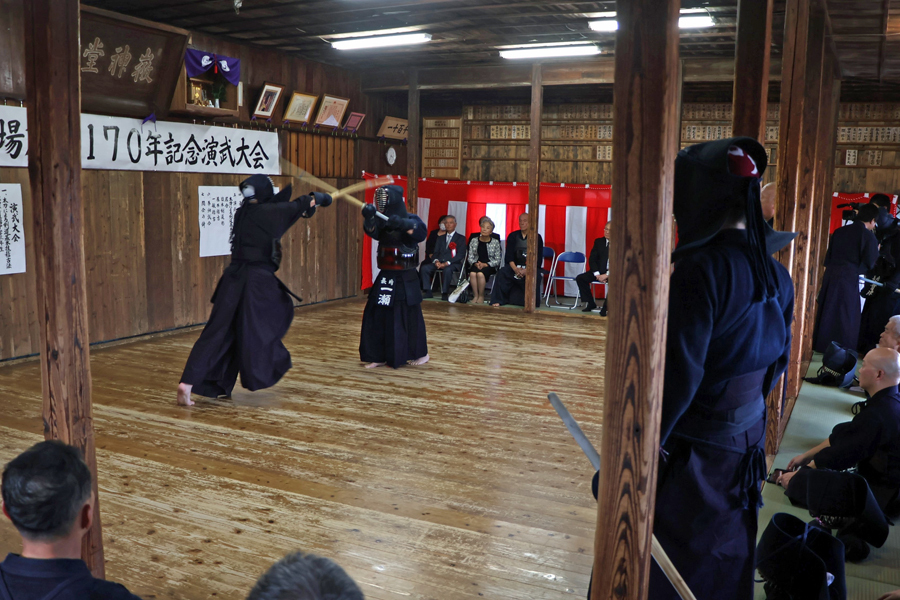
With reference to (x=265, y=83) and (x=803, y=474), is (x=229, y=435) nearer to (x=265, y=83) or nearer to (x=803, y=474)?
(x=803, y=474)

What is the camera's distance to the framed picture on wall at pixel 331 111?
8.61 m

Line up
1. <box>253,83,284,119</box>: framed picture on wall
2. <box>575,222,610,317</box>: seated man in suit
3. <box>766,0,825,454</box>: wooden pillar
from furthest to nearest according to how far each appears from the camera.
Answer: <box>575,222,610,317</box>: seated man in suit → <box>253,83,284,119</box>: framed picture on wall → <box>766,0,825,454</box>: wooden pillar

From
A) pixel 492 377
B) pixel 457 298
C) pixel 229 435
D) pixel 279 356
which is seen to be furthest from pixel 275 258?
pixel 457 298

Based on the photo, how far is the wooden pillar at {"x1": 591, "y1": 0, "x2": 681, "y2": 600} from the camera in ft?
4.59

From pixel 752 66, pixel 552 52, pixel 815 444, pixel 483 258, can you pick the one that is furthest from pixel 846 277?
pixel 483 258

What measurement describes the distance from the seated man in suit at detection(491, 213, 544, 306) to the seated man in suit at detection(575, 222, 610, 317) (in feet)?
1.79

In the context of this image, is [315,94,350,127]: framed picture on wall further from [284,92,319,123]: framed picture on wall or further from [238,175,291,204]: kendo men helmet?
[238,175,291,204]: kendo men helmet

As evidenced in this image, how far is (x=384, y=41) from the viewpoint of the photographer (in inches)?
293

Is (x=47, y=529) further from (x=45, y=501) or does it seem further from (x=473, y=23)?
(x=473, y=23)

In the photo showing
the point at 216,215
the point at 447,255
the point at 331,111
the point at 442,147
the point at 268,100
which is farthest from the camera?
the point at 442,147

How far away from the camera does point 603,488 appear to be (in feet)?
5.08

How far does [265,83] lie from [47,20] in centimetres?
598

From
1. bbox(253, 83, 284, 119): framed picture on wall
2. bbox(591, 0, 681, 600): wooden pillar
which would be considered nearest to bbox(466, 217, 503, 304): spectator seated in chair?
bbox(253, 83, 284, 119): framed picture on wall

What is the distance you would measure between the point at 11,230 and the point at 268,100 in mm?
3064
